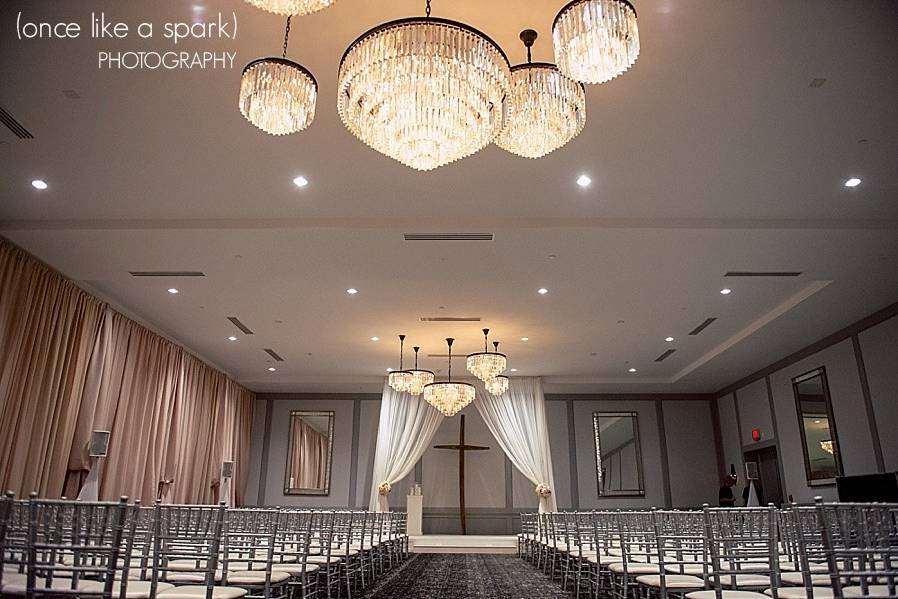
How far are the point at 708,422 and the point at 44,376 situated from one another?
1297cm

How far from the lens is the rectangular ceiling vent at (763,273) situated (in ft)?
24.1

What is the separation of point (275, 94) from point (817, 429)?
33.2 ft

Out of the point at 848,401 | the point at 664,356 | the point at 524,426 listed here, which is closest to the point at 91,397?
the point at 524,426

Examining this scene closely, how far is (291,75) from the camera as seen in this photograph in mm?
3127

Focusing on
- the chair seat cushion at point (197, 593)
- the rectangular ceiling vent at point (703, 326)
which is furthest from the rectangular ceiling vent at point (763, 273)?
Result: the chair seat cushion at point (197, 593)

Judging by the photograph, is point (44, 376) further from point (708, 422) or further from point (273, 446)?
point (708, 422)

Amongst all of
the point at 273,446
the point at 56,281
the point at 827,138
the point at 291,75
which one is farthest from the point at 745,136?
the point at 273,446

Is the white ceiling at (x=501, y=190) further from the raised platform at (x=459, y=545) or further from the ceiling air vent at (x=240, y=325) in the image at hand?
the raised platform at (x=459, y=545)

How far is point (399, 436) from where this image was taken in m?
12.9

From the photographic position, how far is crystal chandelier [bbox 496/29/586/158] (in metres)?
3.10

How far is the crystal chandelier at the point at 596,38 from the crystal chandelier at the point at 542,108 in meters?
0.29

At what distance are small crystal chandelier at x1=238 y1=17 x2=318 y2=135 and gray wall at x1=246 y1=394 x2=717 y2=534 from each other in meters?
11.8

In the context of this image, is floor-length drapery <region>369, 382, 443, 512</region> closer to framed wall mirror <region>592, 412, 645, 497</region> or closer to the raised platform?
the raised platform

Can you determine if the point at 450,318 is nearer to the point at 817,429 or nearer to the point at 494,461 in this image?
the point at 494,461
